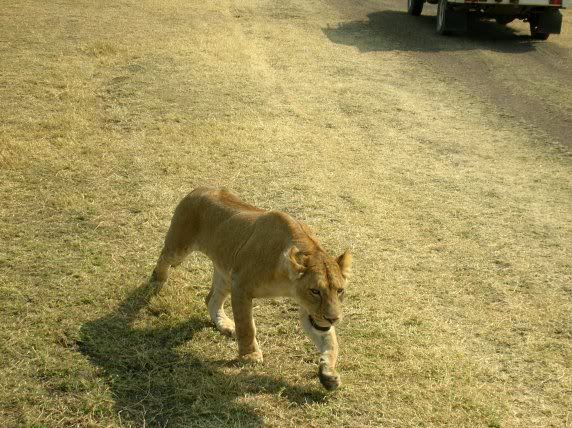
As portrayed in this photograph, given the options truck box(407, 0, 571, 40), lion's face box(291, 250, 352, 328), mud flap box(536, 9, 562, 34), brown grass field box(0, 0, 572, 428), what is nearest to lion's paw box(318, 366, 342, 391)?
brown grass field box(0, 0, 572, 428)

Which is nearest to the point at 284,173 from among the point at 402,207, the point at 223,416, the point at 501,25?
the point at 402,207

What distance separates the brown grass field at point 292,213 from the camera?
4.50m

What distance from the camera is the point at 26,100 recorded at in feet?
34.6

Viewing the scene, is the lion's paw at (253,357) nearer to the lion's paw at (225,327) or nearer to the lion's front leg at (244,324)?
the lion's front leg at (244,324)

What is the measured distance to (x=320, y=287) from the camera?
4.14 m

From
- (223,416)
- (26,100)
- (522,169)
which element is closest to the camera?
(223,416)

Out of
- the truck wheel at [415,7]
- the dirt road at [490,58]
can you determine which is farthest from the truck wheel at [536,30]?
the truck wheel at [415,7]

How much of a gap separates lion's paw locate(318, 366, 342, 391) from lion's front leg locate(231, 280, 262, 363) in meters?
0.53

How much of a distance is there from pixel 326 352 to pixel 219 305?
1.08 m

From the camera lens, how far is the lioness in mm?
4191

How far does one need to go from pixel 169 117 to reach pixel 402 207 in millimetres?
3837

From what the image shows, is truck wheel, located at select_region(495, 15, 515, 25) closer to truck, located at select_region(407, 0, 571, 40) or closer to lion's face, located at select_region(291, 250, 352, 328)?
truck, located at select_region(407, 0, 571, 40)

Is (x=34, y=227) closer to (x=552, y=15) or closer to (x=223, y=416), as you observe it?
(x=223, y=416)

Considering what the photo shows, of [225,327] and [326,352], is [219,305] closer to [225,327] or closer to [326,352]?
[225,327]
